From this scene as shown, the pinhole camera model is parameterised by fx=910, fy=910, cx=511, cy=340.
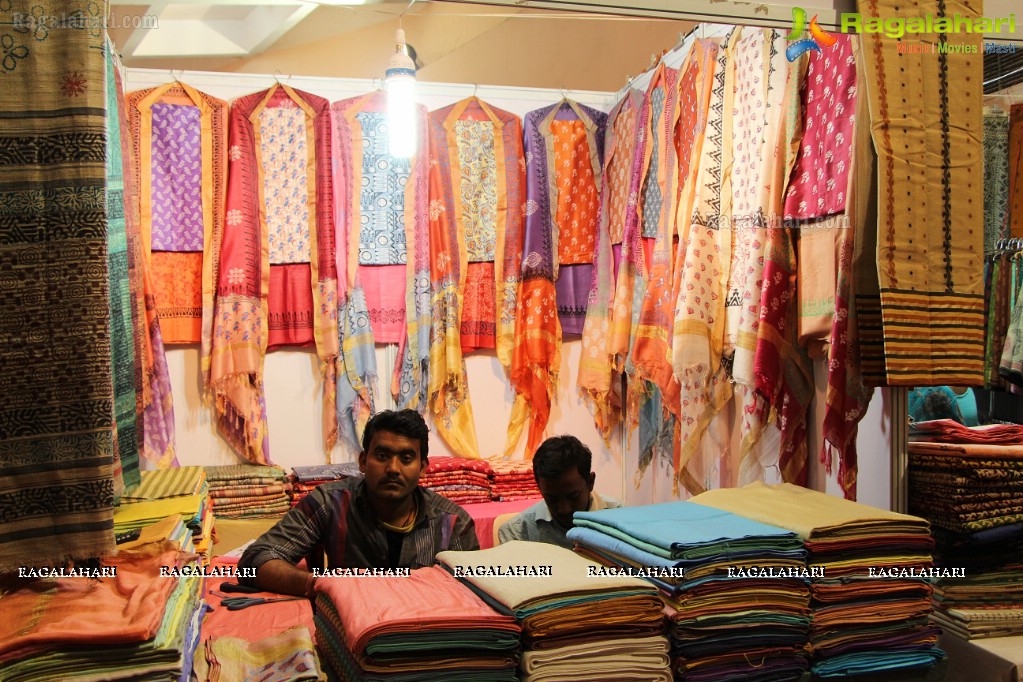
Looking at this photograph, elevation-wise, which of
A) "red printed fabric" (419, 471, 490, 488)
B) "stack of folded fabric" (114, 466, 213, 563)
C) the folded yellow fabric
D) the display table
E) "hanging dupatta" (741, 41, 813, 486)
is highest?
"hanging dupatta" (741, 41, 813, 486)

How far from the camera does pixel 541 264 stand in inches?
171

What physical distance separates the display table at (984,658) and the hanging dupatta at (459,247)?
249 cm

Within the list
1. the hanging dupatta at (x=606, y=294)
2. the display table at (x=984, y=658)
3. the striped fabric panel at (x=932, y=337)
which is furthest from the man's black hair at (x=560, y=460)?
the hanging dupatta at (x=606, y=294)

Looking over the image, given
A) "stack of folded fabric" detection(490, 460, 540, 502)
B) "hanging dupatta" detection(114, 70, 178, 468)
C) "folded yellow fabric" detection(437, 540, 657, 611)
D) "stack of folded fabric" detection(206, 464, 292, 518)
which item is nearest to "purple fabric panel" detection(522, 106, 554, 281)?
"stack of folded fabric" detection(490, 460, 540, 502)

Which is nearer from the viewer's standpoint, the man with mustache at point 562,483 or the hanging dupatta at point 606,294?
the man with mustache at point 562,483

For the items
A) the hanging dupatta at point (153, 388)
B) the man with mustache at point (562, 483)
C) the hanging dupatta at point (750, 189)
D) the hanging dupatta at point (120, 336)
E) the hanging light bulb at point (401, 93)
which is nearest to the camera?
the hanging dupatta at point (120, 336)

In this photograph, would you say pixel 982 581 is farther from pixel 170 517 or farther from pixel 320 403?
pixel 320 403

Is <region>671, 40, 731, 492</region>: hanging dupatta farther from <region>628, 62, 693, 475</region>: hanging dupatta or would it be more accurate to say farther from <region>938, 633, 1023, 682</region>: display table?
<region>938, 633, 1023, 682</region>: display table

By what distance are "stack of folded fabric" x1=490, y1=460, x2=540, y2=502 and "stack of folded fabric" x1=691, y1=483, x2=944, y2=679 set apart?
2.35 metres

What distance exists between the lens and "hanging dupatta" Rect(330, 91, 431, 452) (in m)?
4.14

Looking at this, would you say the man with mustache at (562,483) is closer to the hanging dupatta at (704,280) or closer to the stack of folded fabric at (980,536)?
the hanging dupatta at (704,280)

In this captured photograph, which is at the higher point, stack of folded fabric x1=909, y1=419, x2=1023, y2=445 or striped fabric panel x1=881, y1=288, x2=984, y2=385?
striped fabric panel x1=881, y1=288, x2=984, y2=385

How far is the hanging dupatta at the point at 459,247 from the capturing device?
425 centimetres

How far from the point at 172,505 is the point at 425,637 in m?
1.29
